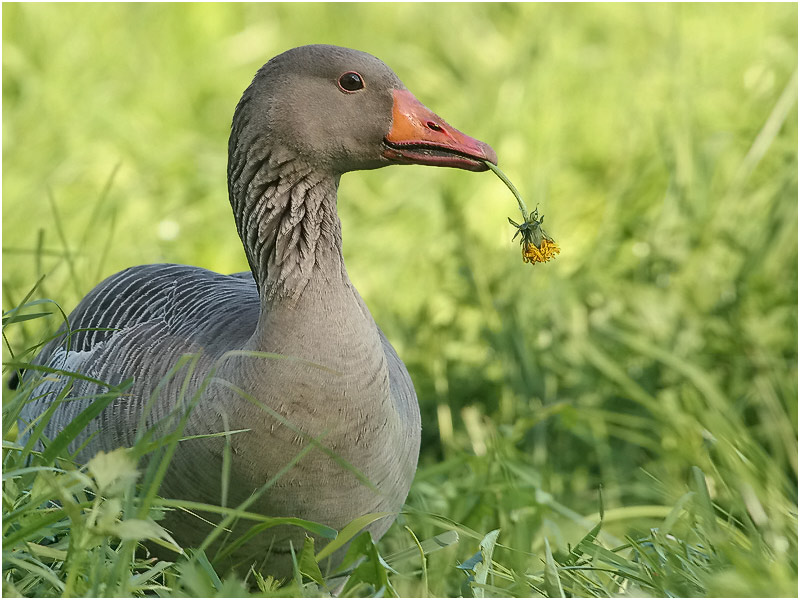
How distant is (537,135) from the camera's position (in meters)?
7.53

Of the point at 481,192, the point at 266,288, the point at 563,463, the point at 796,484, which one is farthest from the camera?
the point at 481,192

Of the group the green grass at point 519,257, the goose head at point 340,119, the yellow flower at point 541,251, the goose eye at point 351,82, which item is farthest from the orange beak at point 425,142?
the green grass at point 519,257

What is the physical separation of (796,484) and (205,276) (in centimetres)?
311

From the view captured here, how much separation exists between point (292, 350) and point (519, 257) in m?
3.06

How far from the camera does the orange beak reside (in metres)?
3.64

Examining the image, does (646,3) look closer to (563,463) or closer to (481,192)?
(481,192)

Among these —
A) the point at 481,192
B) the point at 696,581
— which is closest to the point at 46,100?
the point at 481,192

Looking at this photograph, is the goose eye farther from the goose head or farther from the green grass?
the green grass

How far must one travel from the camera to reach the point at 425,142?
367 cm

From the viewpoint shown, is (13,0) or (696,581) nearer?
(696,581)

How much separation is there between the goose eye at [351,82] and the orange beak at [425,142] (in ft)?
0.42

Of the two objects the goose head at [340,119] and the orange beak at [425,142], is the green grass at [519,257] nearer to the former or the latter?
the goose head at [340,119]

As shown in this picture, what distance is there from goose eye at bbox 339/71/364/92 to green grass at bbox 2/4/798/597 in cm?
124

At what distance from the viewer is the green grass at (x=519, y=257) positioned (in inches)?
140
